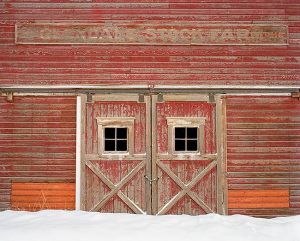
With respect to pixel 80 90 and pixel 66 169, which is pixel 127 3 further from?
pixel 66 169

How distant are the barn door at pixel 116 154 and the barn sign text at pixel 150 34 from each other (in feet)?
5.22

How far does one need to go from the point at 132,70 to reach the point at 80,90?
146 centimetres

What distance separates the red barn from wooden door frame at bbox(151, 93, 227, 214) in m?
0.03

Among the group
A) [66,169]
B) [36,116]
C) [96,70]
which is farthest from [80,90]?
[66,169]

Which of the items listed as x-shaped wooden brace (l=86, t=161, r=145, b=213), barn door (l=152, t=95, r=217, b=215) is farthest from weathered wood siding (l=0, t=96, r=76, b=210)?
barn door (l=152, t=95, r=217, b=215)

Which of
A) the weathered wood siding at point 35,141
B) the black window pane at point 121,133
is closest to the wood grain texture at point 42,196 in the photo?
the weathered wood siding at point 35,141

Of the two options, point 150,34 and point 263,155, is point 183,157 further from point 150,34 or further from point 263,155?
point 150,34

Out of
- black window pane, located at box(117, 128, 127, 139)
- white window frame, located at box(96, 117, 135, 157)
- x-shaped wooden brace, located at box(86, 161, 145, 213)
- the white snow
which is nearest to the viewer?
the white snow

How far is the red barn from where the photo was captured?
972 cm

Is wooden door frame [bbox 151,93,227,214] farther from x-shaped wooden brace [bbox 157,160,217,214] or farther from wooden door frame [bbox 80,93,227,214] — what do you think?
x-shaped wooden brace [bbox 157,160,217,214]

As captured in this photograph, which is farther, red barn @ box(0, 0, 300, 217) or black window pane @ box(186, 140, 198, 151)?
black window pane @ box(186, 140, 198, 151)

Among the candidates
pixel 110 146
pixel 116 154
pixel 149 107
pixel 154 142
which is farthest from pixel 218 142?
pixel 110 146

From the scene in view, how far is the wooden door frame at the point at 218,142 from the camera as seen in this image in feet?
31.9

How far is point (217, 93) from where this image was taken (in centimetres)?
987
